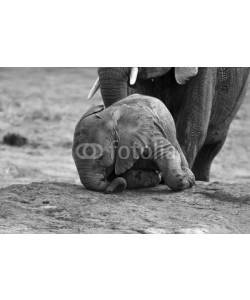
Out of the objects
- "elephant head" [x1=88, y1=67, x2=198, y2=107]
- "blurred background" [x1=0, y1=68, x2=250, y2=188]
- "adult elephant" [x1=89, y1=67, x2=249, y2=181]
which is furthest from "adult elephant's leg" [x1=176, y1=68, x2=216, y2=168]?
"blurred background" [x1=0, y1=68, x2=250, y2=188]

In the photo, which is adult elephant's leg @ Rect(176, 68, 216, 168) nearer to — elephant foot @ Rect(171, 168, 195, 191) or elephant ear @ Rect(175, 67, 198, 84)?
elephant ear @ Rect(175, 67, 198, 84)

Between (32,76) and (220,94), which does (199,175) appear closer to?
(220,94)

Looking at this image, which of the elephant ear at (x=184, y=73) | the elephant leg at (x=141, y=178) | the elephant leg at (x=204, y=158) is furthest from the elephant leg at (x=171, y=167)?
the elephant leg at (x=204, y=158)

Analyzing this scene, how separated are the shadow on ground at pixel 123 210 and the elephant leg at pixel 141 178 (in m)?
0.04

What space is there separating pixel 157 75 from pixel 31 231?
1.35 m

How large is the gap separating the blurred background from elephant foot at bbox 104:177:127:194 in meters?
2.03

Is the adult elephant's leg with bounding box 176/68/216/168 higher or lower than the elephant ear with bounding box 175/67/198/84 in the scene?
lower

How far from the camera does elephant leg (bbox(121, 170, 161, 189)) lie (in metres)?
3.78

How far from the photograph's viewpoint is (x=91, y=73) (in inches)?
376

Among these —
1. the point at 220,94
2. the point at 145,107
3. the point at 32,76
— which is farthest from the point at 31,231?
the point at 32,76

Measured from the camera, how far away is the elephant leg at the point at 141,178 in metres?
3.78

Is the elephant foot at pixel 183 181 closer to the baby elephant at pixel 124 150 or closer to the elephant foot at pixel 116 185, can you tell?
the baby elephant at pixel 124 150

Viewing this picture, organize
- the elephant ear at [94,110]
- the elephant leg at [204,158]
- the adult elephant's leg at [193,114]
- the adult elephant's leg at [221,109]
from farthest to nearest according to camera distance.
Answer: the elephant leg at [204,158] → the adult elephant's leg at [221,109] → the adult elephant's leg at [193,114] → the elephant ear at [94,110]
